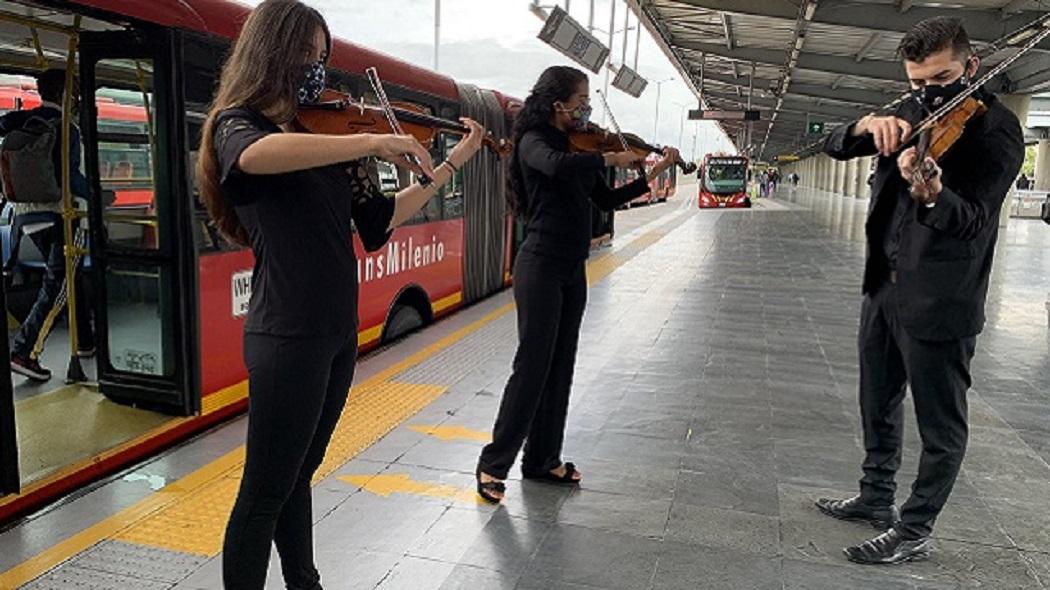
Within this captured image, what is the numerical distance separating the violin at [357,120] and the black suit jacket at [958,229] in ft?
5.31

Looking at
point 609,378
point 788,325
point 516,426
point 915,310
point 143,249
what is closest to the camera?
point 915,310

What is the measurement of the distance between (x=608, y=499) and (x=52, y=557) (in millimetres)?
2278

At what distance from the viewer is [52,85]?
18.9 ft

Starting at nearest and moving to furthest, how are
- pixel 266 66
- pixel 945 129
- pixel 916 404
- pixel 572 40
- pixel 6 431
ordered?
pixel 266 66 < pixel 945 129 < pixel 916 404 < pixel 6 431 < pixel 572 40

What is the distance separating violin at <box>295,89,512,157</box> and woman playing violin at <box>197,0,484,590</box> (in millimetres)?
78

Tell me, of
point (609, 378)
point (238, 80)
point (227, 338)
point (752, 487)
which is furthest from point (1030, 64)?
point (238, 80)

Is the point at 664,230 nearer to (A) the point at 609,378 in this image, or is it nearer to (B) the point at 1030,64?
(B) the point at 1030,64

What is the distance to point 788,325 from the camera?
812 cm

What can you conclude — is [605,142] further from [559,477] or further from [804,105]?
[804,105]

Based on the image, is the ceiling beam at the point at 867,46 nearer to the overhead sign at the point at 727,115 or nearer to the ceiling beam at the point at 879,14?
the ceiling beam at the point at 879,14

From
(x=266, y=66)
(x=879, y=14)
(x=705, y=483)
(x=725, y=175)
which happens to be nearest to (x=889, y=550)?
(x=705, y=483)

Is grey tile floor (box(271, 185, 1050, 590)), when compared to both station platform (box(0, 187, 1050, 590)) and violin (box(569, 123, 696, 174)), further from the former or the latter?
violin (box(569, 123, 696, 174))

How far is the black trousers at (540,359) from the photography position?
355cm

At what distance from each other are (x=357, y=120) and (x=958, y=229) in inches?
79.2
